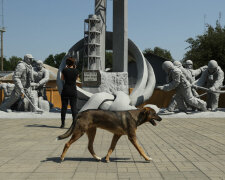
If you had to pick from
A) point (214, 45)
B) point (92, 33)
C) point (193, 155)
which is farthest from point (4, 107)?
point (214, 45)

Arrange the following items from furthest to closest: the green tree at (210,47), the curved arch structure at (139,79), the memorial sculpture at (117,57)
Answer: the green tree at (210,47) < the memorial sculpture at (117,57) < the curved arch structure at (139,79)

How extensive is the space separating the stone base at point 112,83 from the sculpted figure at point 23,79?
8.32ft

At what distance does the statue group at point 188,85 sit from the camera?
1296cm

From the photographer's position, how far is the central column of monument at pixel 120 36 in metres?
14.6

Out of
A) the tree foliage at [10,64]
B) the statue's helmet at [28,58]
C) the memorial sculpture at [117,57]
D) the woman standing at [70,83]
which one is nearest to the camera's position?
the woman standing at [70,83]

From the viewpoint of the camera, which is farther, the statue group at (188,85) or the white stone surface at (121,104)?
the statue group at (188,85)

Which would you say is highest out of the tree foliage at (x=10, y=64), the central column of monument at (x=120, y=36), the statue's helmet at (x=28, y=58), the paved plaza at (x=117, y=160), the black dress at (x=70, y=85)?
the tree foliage at (x=10, y=64)

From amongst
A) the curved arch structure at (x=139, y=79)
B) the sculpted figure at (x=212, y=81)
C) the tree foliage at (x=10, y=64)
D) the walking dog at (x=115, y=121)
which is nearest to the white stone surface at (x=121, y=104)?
the curved arch structure at (x=139, y=79)

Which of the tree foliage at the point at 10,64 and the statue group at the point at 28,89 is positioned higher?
the tree foliage at the point at 10,64

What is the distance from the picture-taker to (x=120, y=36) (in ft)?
48.2

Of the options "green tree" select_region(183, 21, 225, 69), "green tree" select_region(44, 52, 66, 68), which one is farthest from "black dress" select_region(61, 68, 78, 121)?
"green tree" select_region(44, 52, 66, 68)

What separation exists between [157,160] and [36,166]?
6.07 feet

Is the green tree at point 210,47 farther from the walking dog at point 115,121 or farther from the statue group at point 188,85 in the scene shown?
the walking dog at point 115,121

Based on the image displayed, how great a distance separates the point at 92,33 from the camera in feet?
49.2
